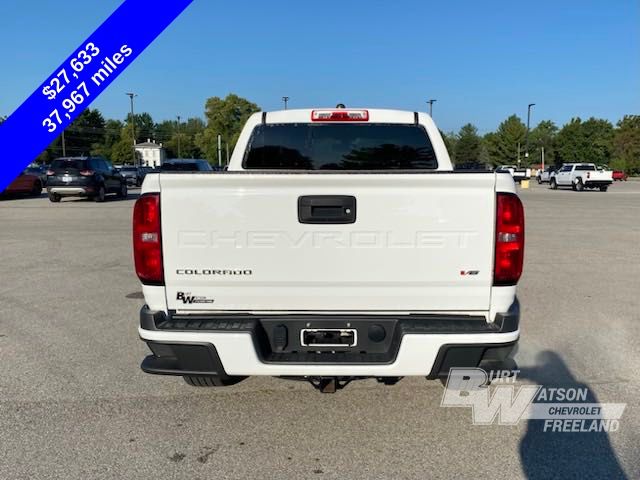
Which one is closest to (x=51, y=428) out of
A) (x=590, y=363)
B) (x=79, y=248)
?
(x=590, y=363)

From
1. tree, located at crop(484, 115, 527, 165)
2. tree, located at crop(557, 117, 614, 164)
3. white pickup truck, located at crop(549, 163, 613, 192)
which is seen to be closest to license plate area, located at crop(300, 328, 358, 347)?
white pickup truck, located at crop(549, 163, 613, 192)

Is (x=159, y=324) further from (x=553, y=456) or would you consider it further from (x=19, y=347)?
(x=19, y=347)

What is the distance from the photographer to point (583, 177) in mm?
36062

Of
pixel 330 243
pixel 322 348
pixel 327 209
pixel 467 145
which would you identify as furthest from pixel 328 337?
pixel 467 145

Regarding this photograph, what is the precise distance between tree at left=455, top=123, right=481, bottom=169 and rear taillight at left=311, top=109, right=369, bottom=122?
284 ft

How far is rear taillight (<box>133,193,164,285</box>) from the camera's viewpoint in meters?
3.08

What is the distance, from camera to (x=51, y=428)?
352cm

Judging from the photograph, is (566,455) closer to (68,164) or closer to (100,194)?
(68,164)

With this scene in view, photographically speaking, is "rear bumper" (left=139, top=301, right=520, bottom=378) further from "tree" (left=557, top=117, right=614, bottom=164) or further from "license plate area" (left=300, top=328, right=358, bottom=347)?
"tree" (left=557, top=117, right=614, bottom=164)

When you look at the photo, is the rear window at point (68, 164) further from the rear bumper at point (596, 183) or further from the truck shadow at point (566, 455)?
the rear bumper at point (596, 183)

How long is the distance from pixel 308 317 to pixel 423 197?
0.97 m

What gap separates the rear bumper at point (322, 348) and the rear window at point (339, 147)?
2070 mm

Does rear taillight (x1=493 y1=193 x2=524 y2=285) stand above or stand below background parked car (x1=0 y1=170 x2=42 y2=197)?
below

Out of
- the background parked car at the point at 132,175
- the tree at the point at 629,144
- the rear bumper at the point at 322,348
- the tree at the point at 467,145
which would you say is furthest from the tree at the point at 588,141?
the rear bumper at the point at 322,348
